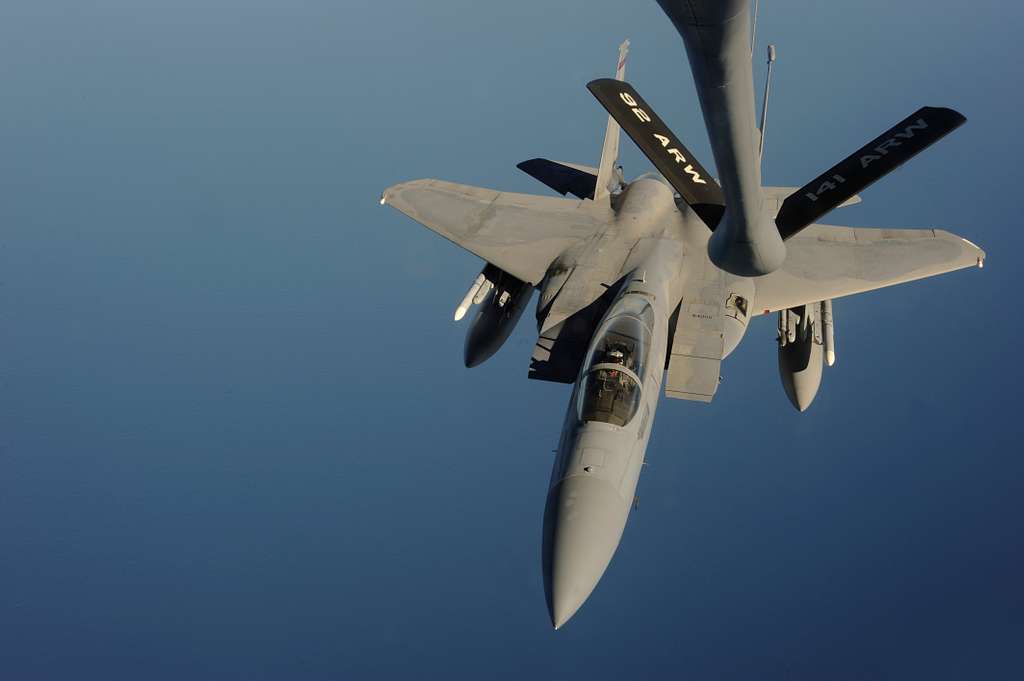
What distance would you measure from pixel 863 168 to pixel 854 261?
6.61m

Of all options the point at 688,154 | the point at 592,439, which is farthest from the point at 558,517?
the point at 688,154

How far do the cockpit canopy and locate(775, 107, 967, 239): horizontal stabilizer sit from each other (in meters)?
3.11

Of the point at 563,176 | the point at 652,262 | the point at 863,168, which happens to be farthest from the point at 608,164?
the point at 863,168

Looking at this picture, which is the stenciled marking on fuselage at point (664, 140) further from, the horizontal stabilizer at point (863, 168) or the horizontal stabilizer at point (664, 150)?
the horizontal stabilizer at point (863, 168)

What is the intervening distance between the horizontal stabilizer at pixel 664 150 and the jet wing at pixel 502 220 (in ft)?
19.3

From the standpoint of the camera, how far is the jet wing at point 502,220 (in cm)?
1584

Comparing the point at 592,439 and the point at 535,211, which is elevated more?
the point at 535,211

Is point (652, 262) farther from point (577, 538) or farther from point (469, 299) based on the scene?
point (577, 538)

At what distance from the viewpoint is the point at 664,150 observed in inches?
346

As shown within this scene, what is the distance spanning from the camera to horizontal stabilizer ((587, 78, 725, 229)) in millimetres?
8406

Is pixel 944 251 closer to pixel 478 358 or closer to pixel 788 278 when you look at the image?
pixel 788 278

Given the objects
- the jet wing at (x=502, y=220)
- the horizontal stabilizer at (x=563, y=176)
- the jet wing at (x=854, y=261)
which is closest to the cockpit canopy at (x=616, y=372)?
the jet wing at (x=502, y=220)

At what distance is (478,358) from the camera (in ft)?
54.7

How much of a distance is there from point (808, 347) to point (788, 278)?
1.78 meters
